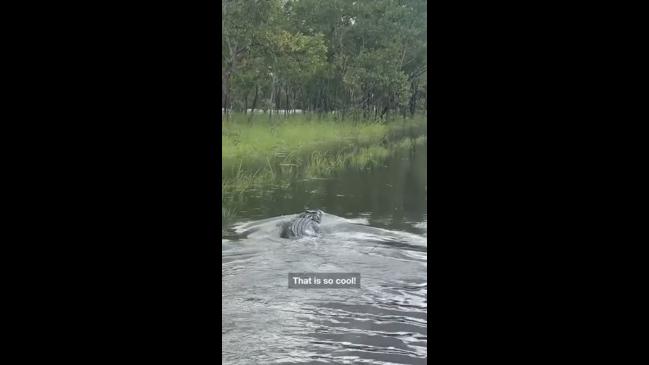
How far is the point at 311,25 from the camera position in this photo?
4582mm

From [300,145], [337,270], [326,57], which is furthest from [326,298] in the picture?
[326,57]

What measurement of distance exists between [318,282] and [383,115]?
3.08 feet

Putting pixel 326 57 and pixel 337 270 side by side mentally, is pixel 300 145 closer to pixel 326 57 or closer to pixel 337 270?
pixel 326 57

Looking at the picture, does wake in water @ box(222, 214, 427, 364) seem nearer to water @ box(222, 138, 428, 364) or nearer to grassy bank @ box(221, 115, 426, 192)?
water @ box(222, 138, 428, 364)

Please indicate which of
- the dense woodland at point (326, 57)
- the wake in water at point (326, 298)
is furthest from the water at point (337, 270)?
the dense woodland at point (326, 57)

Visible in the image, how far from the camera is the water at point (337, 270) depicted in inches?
165

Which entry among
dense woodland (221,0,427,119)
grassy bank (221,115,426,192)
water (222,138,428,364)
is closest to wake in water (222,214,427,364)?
water (222,138,428,364)

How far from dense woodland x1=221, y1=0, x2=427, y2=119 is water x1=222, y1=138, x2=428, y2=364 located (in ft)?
1.15

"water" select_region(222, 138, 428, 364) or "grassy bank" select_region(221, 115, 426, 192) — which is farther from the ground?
"grassy bank" select_region(221, 115, 426, 192)

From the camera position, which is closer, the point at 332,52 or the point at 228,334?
the point at 228,334

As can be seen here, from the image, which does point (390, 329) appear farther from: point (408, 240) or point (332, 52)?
point (332, 52)

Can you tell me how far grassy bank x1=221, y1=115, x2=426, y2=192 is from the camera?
14.7ft

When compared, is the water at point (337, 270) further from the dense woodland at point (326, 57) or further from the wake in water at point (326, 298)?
the dense woodland at point (326, 57)
